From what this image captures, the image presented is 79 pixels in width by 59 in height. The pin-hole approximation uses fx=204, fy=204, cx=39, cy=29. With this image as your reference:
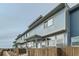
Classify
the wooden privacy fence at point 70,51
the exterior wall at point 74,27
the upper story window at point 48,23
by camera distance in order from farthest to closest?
the upper story window at point 48,23
the exterior wall at point 74,27
the wooden privacy fence at point 70,51

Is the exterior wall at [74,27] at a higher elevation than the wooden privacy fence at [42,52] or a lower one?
higher

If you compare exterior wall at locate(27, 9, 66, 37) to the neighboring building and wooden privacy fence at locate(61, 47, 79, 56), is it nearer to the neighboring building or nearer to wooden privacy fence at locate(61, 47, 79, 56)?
the neighboring building

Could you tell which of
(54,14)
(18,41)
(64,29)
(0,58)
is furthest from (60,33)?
(0,58)

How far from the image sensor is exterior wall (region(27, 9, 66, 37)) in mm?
2277

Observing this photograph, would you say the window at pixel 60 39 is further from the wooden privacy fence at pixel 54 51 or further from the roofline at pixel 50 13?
the roofline at pixel 50 13

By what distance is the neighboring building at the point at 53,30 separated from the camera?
223 centimetres

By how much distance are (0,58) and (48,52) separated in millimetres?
498

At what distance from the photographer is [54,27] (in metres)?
2.30

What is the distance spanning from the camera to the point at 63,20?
92.5 inches

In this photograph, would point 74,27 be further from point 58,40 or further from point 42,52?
point 42,52

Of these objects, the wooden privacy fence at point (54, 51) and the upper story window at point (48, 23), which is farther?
the upper story window at point (48, 23)

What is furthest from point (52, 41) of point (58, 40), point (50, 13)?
point (50, 13)

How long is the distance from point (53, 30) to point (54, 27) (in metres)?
0.04

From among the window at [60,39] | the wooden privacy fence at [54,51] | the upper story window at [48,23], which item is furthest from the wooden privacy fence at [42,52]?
the upper story window at [48,23]
